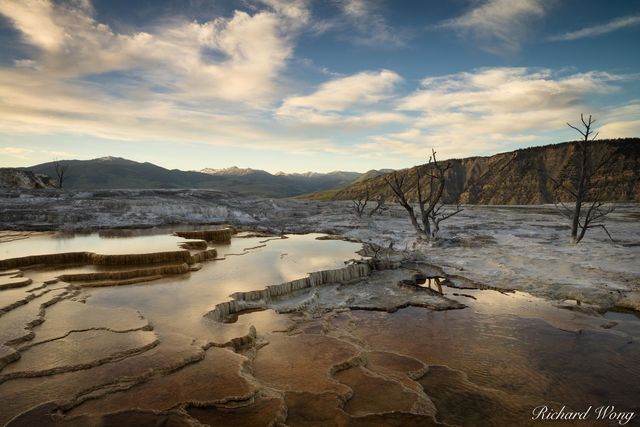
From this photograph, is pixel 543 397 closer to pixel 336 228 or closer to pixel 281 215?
pixel 336 228

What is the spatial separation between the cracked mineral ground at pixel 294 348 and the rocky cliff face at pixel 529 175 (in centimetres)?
4710

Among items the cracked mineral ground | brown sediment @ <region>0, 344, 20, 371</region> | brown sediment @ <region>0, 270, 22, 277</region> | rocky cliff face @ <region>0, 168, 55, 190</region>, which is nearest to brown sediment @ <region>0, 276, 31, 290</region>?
the cracked mineral ground

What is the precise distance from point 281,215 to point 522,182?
172ft

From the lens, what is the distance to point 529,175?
66438 millimetres

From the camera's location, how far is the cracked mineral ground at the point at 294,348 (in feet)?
17.0

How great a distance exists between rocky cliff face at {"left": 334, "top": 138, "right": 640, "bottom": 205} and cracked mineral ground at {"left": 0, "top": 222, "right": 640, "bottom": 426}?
47.1 metres

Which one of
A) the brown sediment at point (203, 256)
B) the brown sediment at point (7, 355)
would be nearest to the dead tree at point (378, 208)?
the brown sediment at point (203, 256)

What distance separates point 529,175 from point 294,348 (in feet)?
233

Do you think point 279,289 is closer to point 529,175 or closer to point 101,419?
point 101,419

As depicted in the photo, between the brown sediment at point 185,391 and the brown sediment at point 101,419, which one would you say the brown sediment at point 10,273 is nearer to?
the brown sediment at point 101,419

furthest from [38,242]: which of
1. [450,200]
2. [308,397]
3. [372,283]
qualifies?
[450,200]

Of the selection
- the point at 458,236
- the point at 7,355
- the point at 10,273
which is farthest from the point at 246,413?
the point at 458,236

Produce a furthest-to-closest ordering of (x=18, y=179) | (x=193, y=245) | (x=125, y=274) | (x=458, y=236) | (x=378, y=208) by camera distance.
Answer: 1. (x=18, y=179)
2. (x=378, y=208)
3. (x=458, y=236)
4. (x=193, y=245)
5. (x=125, y=274)

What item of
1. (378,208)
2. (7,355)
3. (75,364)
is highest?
(378,208)
